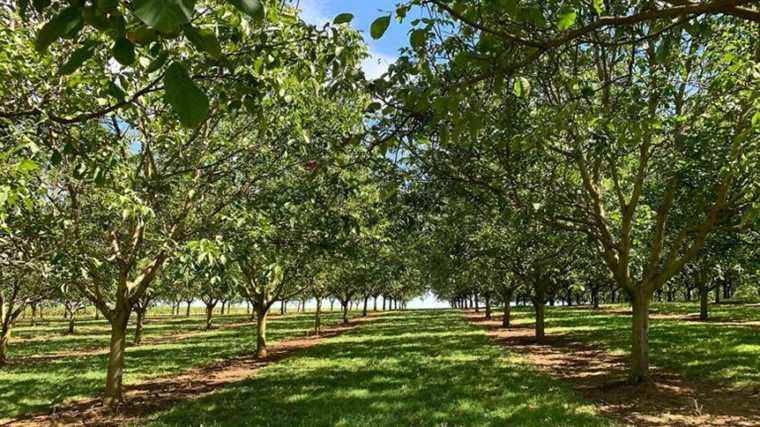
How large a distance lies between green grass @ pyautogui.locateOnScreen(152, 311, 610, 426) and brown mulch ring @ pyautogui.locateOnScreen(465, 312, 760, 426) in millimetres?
807

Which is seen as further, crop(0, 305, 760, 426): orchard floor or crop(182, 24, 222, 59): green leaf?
crop(0, 305, 760, 426): orchard floor

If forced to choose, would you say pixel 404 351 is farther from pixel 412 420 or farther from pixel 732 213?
pixel 732 213

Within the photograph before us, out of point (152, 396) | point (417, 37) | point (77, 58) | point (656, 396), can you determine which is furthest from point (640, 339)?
point (77, 58)

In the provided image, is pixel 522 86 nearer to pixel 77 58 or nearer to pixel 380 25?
pixel 380 25

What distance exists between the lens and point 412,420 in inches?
450

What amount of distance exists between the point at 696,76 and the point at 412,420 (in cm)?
1151

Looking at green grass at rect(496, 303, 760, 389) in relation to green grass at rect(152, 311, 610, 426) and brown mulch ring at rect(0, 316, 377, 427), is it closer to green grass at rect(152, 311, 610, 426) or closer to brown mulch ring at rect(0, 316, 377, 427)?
green grass at rect(152, 311, 610, 426)

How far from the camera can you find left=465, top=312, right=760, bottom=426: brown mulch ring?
11.5m

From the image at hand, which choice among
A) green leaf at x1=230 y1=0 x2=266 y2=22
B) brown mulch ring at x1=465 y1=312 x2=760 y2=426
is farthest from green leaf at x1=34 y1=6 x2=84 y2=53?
brown mulch ring at x1=465 y1=312 x2=760 y2=426

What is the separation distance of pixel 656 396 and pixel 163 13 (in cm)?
1553

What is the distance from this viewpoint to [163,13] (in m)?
1.31

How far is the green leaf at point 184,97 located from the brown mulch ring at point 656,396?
1202 centimetres

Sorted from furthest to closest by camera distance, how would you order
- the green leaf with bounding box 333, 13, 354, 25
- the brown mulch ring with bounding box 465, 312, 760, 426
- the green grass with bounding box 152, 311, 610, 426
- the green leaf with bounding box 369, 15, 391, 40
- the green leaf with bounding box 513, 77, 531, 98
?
the green grass with bounding box 152, 311, 610, 426 → the brown mulch ring with bounding box 465, 312, 760, 426 → the green leaf with bounding box 513, 77, 531, 98 → the green leaf with bounding box 333, 13, 354, 25 → the green leaf with bounding box 369, 15, 391, 40

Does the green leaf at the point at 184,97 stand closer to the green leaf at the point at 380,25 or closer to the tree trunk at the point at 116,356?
the green leaf at the point at 380,25
